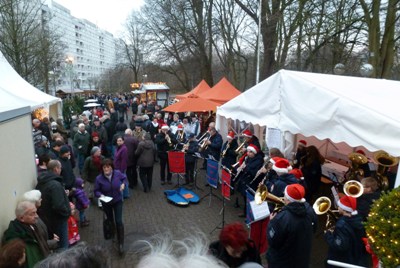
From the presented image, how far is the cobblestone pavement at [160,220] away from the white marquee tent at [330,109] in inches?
90.1

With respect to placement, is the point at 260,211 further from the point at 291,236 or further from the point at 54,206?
the point at 54,206

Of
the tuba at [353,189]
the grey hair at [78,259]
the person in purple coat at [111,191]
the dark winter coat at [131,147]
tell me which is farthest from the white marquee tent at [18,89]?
the tuba at [353,189]

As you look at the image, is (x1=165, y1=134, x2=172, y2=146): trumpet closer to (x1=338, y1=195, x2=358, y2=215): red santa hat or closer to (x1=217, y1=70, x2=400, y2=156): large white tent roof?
(x1=217, y1=70, x2=400, y2=156): large white tent roof

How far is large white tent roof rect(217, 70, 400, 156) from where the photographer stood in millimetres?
4461

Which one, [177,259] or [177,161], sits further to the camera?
[177,161]

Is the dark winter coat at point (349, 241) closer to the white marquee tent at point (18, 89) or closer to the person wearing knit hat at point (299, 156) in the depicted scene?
the person wearing knit hat at point (299, 156)

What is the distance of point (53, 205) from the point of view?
4.47m

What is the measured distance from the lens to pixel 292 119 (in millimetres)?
5836

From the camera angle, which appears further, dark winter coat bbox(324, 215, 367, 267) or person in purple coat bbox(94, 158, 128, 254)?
person in purple coat bbox(94, 158, 128, 254)

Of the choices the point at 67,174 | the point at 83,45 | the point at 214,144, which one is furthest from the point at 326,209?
the point at 83,45

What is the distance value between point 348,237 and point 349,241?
0.05m

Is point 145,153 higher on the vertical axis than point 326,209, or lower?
Result: lower

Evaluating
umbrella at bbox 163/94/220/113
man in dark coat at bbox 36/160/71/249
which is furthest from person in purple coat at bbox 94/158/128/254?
umbrella at bbox 163/94/220/113

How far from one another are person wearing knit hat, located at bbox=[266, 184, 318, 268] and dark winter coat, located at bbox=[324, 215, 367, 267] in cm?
33
